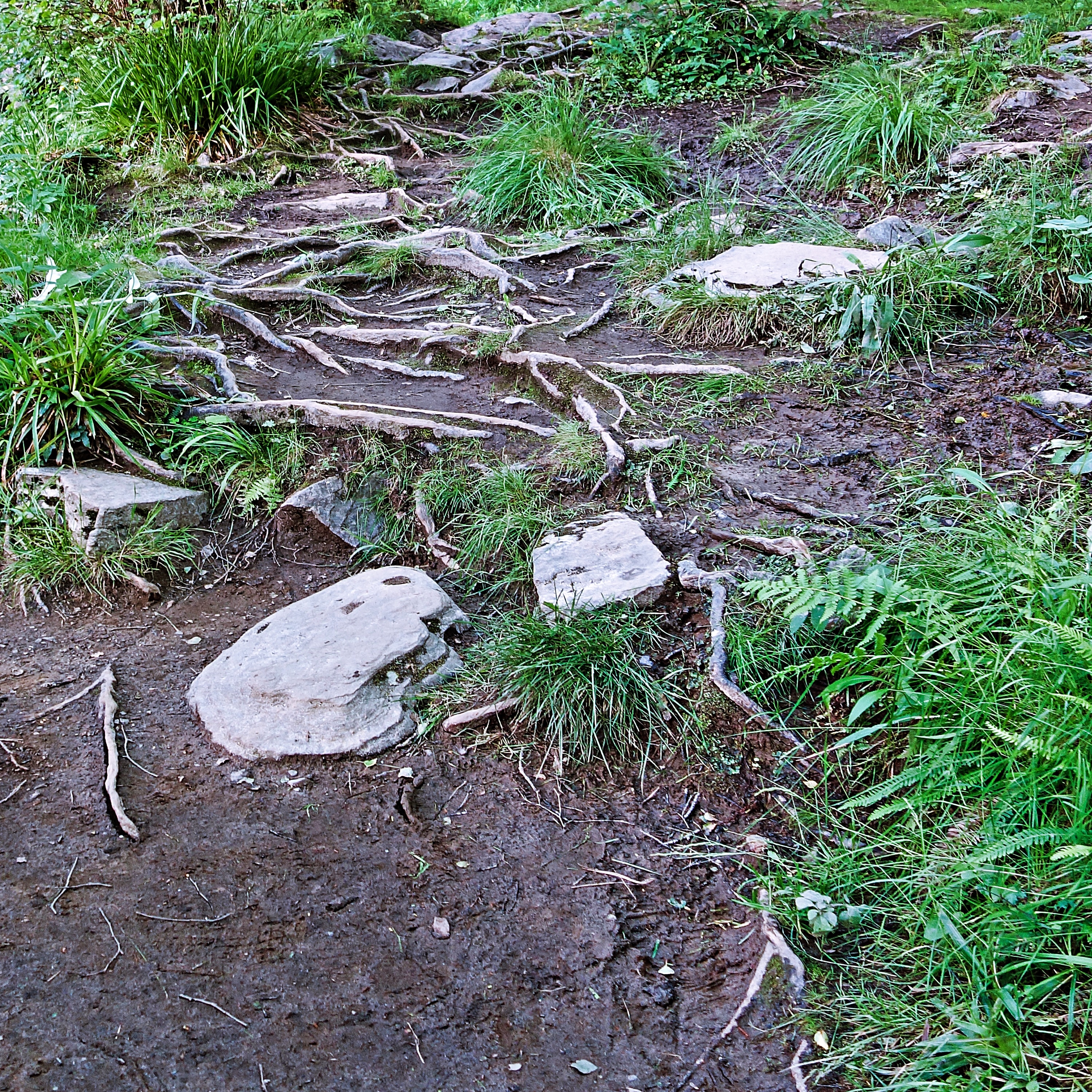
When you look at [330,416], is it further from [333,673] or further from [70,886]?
[70,886]

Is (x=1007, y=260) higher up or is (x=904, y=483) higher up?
(x=1007, y=260)

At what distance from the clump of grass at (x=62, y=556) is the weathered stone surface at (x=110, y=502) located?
1.2 inches

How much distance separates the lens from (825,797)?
2.46 metres

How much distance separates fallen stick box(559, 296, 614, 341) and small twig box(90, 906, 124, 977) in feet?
10.9

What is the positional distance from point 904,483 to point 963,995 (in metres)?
1.90

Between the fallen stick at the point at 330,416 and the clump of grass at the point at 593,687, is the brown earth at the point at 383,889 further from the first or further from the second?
the fallen stick at the point at 330,416

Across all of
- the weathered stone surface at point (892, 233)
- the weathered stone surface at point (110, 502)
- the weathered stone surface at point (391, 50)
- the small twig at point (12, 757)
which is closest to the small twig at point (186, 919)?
the small twig at point (12, 757)

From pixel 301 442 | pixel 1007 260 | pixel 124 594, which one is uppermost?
pixel 1007 260

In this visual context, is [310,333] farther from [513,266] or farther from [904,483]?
[904,483]

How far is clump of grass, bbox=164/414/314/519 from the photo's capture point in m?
4.09

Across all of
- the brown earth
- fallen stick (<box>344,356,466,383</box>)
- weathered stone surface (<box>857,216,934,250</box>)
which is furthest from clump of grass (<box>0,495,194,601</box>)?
weathered stone surface (<box>857,216,934,250</box>)

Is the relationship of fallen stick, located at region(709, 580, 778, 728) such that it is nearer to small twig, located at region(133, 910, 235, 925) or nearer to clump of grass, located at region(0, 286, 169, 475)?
small twig, located at region(133, 910, 235, 925)

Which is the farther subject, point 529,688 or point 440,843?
point 529,688

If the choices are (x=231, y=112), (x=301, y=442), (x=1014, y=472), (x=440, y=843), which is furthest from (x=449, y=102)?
(x=440, y=843)
